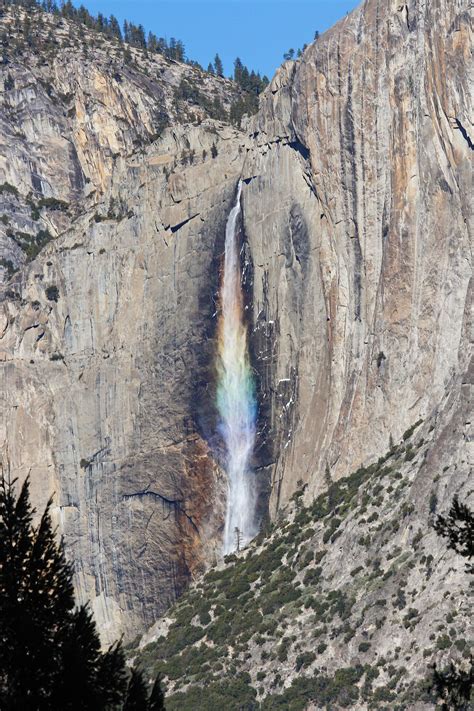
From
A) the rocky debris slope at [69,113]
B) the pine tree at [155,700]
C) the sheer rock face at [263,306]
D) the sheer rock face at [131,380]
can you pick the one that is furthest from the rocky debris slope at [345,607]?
the rocky debris slope at [69,113]

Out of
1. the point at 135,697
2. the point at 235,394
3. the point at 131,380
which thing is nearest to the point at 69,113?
the point at 131,380

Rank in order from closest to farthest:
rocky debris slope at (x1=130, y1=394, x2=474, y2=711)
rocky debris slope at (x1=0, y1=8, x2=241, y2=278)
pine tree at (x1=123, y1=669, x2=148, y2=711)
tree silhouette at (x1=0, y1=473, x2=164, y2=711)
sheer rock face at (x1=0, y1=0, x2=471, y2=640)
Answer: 1. tree silhouette at (x1=0, y1=473, x2=164, y2=711)
2. pine tree at (x1=123, y1=669, x2=148, y2=711)
3. rocky debris slope at (x1=130, y1=394, x2=474, y2=711)
4. sheer rock face at (x1=0, y1=0, x2=471, y2=640)
5. rocky debris slope at (x1=0, y1=8, x2=241, y2=278)

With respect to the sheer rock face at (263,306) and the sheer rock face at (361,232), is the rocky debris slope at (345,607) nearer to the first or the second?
the sheer rock face at (263,306)

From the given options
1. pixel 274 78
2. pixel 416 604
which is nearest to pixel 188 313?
pixel 274 78

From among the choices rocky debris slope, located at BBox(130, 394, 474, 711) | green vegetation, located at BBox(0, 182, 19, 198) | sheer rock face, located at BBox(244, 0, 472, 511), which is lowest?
rocky debris slope, located at BBox(130, 394, 474, 711)

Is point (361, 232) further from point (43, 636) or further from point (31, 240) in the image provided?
point (43, 636)

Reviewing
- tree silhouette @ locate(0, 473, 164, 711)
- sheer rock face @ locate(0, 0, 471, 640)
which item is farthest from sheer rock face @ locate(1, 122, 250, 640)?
tree silhouette @ locate(0, 473, 164, 711)

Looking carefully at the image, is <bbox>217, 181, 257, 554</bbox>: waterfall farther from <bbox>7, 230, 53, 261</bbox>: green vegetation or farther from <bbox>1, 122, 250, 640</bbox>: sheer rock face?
<bbox>7, 230, 53, 261</bbox>: green vegetation
